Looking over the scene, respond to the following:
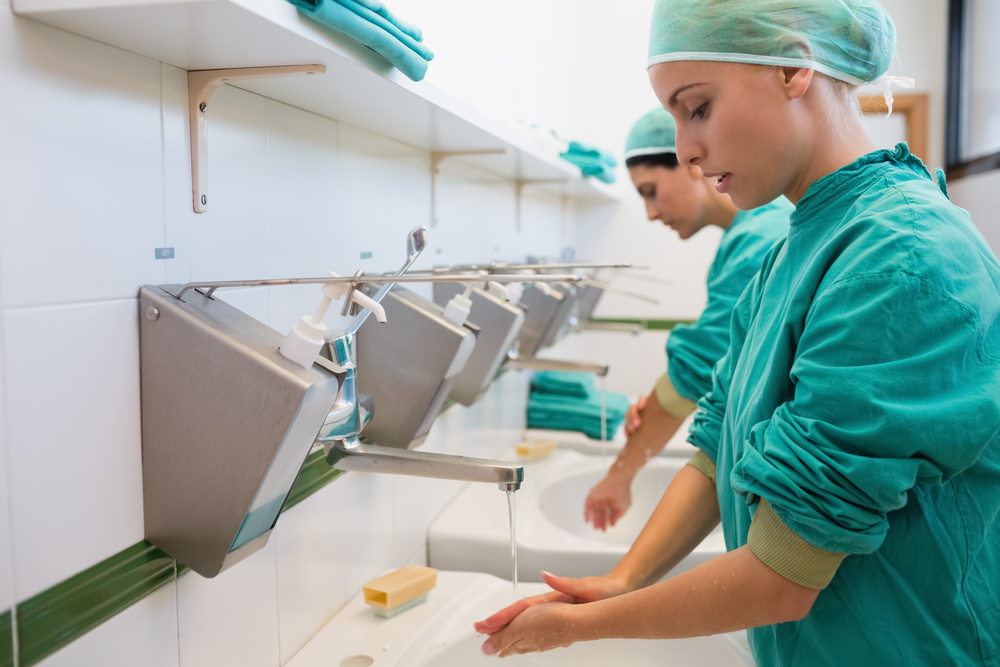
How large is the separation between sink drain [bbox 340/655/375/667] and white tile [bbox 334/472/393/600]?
0.17 meters

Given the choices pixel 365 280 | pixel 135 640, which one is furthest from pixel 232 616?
pixel 365 280

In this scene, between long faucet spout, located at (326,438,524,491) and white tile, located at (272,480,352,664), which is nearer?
long faucet spout, located at (326,438,524,491)

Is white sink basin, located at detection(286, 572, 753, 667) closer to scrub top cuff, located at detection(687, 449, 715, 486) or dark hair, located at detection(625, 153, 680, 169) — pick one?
scrub top cuff, located at detection(687, 449, 715, 486)

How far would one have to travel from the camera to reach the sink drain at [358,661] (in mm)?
1084

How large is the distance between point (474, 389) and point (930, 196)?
0.97 m

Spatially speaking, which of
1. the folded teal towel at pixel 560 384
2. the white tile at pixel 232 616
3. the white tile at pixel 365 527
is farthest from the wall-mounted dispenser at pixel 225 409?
the folded teal towel at pixel 560 384

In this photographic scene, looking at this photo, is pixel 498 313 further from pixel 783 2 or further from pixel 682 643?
pixel 783 2

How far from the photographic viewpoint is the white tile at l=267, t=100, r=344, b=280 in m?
1.02

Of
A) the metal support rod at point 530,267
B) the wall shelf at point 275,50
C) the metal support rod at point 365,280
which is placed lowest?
the metal support rod at point 365,280

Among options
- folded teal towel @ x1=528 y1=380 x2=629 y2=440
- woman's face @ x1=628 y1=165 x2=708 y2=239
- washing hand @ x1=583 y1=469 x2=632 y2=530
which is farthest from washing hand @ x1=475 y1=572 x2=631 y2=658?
folded teal towel @ x1=528 y1=380 x2=629 y2=440

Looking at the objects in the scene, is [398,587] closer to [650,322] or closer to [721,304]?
[721,304]

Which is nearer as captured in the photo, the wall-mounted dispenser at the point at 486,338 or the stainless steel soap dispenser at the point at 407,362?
the stainless steel soap dispenser at the point at 407,362

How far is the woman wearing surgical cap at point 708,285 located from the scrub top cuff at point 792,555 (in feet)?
2.87

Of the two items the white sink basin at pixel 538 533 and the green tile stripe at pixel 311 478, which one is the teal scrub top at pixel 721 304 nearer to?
the white sink basin at pixel 538 533
